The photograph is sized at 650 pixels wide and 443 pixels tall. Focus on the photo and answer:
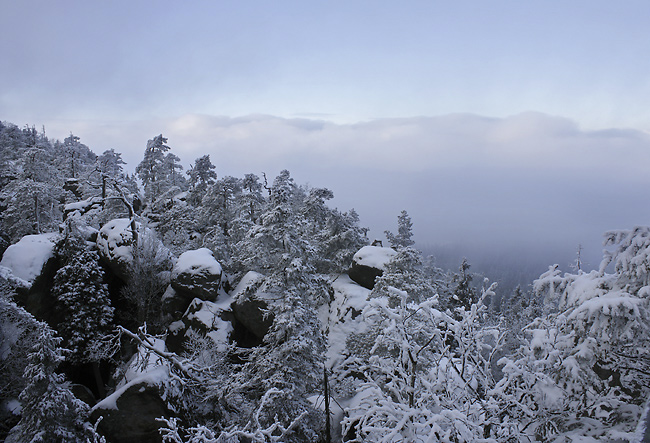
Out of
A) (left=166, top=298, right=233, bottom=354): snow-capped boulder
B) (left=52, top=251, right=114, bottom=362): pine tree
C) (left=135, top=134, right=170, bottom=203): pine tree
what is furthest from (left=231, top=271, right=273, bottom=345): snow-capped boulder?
(left=135, top=134, right=170, bottom=203): pine tree

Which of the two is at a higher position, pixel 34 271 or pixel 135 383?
pixel 34 271

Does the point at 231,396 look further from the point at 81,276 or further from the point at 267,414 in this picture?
the point at 81,276

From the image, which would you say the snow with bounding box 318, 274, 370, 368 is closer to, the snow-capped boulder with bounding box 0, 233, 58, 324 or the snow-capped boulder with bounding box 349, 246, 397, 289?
the snow-capped boulder with bounding box 349, 246, 397, 289

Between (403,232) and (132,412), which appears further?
(403,232)

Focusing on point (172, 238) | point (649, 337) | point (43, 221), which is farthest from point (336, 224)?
point (43, 221)

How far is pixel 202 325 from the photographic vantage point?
22.2 m

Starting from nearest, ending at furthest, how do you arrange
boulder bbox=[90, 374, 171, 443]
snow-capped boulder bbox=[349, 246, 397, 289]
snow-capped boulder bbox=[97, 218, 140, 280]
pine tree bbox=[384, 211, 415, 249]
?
boulder bbox=[90, 374, 171, 443], snow-capped boulder bbox=[97, 218, 140, 280], snow-capped boulder bbox=[349, 246, 397, 289], pine tree bbox=[384, 211, 415, 249]

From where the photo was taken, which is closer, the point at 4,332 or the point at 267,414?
the point at 267,414

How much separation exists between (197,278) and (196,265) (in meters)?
1.02

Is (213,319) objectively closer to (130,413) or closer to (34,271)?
(130,413)

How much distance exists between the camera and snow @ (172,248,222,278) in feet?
79.0

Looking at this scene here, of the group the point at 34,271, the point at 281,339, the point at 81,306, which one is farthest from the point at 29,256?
the point at 281,339

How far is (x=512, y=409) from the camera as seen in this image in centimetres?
791

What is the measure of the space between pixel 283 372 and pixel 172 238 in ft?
80.0
